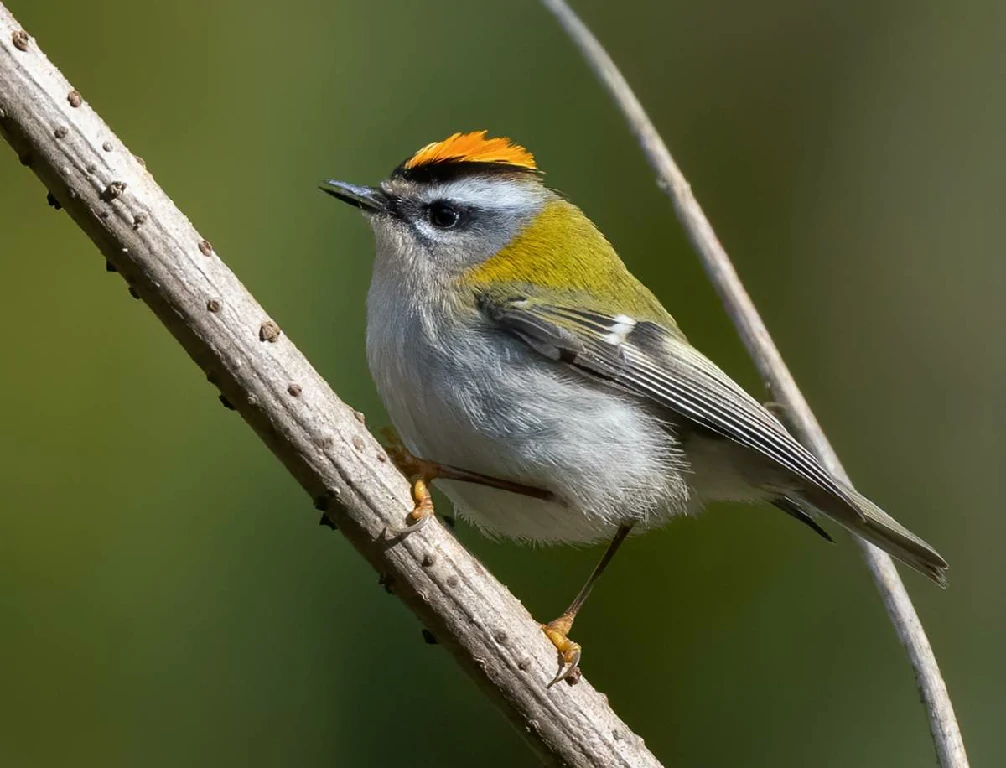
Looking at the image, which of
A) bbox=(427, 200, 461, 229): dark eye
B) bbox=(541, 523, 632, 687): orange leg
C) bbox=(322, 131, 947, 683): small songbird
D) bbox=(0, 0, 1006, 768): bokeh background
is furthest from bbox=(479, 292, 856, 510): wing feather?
bbox=(0, 0, 1006, 768): bokeh background

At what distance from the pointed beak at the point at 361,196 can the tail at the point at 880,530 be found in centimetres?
100

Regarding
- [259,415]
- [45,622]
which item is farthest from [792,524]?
[259,415]

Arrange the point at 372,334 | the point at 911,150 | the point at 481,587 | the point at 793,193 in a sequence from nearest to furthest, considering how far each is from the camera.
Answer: the point at 481,587 < the point at 372,334 < the point at 793,193 < the point at 911,150

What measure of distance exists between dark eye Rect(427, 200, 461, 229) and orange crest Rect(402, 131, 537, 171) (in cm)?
8

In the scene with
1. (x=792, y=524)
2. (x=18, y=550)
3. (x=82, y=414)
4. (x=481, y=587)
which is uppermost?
(x=82, y=414)

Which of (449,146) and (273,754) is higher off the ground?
(449,146)

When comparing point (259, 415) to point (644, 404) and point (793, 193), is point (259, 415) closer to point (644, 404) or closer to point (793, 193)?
point (644, 404)

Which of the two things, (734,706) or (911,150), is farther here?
(911,150)

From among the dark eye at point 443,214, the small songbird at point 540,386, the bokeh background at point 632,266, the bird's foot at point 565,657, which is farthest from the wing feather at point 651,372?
the bokeh background at point 632,266

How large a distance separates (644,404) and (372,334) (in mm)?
524

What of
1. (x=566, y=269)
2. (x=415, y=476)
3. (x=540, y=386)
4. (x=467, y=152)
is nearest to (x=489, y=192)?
(x=467, y=152)

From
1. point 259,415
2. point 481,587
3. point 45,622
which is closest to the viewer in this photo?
point 259,415

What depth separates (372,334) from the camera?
88.3 inches

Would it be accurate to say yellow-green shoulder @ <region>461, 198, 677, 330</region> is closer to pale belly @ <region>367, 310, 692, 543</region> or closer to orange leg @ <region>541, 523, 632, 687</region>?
pale belly @ <region>367, 310, 692, 543</region>
